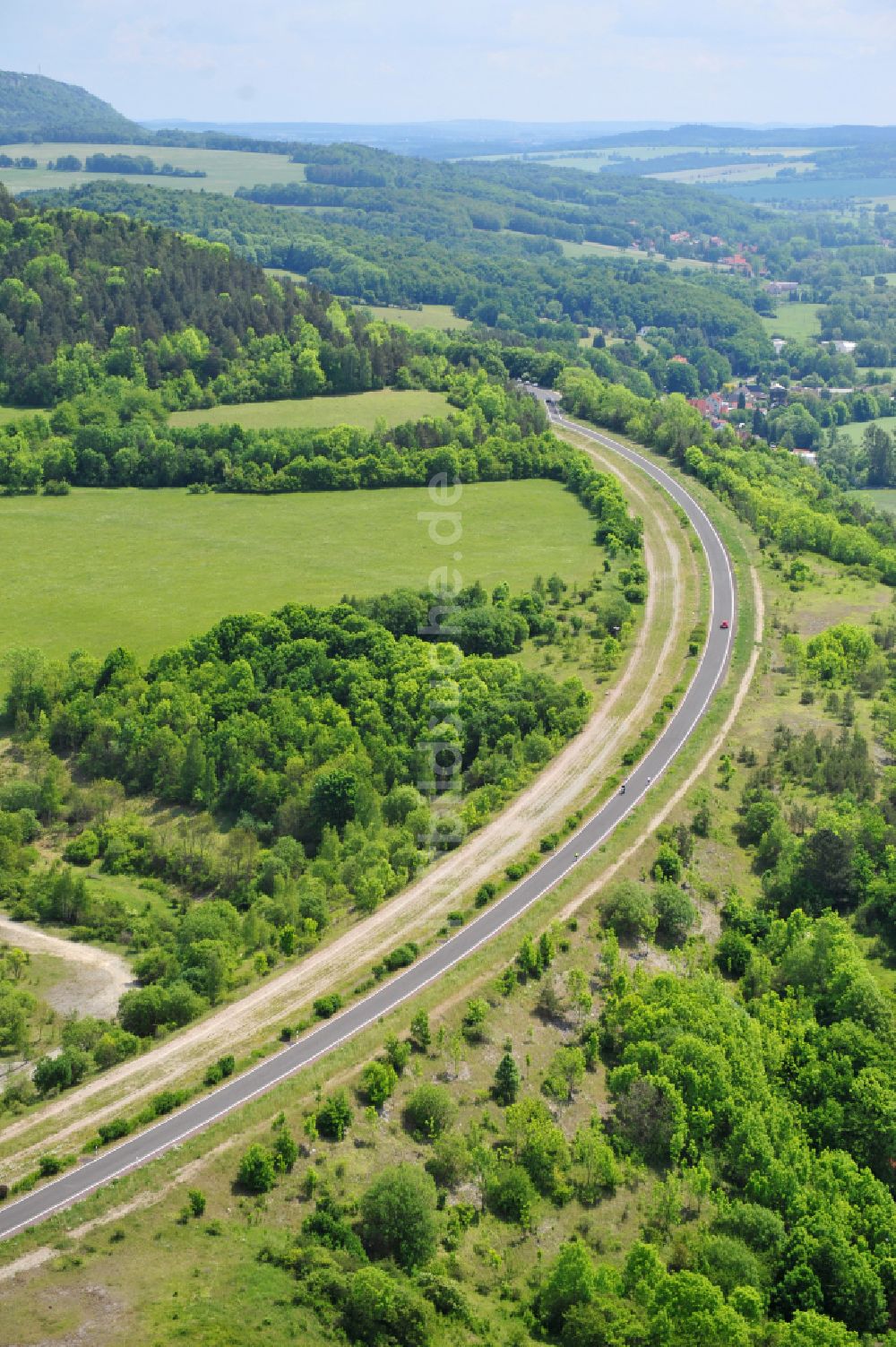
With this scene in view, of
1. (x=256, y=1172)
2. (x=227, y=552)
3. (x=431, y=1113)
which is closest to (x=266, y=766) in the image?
(x=431, y=1113)

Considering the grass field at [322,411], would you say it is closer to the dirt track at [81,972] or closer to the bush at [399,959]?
the dirt track at [81,972]

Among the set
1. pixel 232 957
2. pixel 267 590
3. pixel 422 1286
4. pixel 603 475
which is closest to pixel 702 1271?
pixel 422 1286

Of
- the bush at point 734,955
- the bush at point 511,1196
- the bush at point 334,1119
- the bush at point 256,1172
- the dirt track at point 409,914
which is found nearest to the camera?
the bush at point 256,1172

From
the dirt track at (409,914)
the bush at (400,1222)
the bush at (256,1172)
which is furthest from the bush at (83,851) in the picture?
the bush at (400,1222)

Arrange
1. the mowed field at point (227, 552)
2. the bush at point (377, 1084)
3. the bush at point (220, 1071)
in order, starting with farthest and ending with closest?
the mowed field at point (227, 552), the bush at point (220, 1071), the bush at point (377, 1084)

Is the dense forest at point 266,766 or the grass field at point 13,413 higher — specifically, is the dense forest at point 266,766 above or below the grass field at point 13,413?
below

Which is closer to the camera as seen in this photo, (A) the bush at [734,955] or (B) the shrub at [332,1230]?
(B) the shrub at [332,1230]
